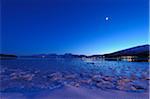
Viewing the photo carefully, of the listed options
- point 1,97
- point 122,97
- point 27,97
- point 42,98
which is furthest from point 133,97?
point 1,97

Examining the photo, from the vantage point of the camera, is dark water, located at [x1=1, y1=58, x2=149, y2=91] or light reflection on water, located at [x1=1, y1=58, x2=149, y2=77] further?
light reflection on water, located at [x1=1, y1=58, x2=149, y2=77]

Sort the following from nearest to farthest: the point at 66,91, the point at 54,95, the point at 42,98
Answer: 1. the point at 42,98
2. the point at 54,95
3. the point at 66,91

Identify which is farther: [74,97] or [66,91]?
[66,91]

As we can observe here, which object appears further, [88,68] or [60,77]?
[88,68]

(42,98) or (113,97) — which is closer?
(42,98)

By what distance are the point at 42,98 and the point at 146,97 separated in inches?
101

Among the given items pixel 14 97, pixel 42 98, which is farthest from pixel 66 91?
pixel 14 97

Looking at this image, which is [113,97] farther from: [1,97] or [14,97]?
[1,97]

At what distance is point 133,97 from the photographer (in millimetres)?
4902

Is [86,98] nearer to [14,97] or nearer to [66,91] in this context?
[66,91]

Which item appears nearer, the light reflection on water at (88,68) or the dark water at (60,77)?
the dark water at (60,77)

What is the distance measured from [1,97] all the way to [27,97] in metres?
0.60

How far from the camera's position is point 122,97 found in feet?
16.0

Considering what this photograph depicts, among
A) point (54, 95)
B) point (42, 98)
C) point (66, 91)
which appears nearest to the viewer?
point (42, 98)
